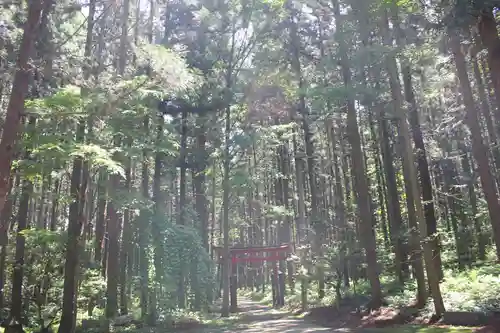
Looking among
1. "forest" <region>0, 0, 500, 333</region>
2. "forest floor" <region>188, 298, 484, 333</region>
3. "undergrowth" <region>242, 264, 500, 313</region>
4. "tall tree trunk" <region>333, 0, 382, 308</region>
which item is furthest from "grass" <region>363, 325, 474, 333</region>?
"tall tree trunk" <region>333, 0, 382, 308</region>

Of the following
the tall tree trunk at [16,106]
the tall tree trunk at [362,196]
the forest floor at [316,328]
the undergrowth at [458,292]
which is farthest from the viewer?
the tall tree trunk at [362,196]

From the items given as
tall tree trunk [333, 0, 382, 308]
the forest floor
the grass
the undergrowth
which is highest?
tall tree trunk [333, 0, 382, 308]

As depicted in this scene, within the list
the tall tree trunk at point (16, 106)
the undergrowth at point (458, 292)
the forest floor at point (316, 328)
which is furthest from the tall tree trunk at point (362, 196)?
the tall tree trunk at point (16, 106)

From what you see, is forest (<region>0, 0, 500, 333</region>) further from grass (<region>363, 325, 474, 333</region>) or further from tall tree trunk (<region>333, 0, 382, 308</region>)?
grass (<region>363, 325, 474, 333</region>)

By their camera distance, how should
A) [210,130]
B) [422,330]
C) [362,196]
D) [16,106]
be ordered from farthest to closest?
1. [210,130]
2. [362,196]
3. [422,330]
4. [16,106]

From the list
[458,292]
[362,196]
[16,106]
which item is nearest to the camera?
[16,106]

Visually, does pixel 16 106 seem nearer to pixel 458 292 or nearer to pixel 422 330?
pixel 422 330

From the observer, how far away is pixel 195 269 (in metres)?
19.9

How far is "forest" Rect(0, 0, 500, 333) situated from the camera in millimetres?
10734

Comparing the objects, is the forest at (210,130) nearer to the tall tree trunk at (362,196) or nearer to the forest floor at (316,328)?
the tall tree trunk at (362,196)

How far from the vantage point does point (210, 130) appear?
23641 mm

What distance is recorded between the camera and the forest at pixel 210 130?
35.2ft

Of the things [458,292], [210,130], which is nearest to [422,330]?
[458,292]

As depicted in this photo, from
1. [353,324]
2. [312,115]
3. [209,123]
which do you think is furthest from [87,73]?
[312,115]
